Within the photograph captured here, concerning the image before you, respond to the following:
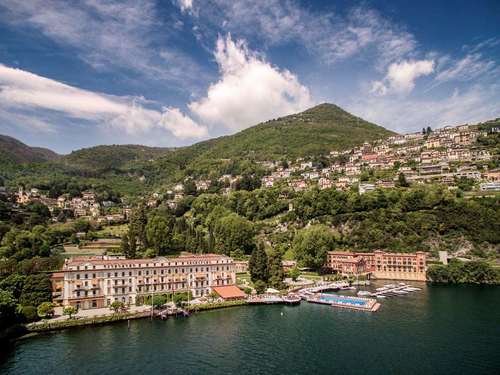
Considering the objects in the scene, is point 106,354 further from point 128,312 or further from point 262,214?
point 262,214

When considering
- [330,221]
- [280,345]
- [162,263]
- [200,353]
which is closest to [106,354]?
[200,353]

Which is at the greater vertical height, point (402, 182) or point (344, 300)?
point (402, 182)

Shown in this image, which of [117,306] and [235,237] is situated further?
[235,237]

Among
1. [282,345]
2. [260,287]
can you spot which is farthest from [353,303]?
[282,345]

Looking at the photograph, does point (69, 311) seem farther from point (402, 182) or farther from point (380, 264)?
point (402, 182)

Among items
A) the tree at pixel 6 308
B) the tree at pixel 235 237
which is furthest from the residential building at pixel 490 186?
the tree at pixel 6 308

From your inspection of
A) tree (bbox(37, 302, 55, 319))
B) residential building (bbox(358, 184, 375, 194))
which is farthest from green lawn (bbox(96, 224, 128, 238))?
residential building (bbox(358, 184, 375, 194))
